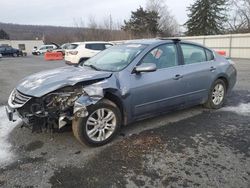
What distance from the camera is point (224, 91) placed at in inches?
237

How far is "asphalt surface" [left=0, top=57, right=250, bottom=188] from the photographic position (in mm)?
3094

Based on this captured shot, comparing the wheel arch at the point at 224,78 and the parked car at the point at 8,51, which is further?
the parked car at the point at 8,51

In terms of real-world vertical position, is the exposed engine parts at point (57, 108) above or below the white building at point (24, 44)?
above

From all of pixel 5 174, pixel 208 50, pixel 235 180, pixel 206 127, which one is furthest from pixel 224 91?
pixel 5 174

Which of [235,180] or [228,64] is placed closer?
[235,180]

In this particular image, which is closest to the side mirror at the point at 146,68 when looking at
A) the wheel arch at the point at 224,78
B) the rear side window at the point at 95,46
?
the wheel arch at the point at 224,78

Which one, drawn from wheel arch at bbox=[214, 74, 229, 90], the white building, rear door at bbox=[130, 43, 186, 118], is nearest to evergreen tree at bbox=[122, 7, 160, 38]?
the white building

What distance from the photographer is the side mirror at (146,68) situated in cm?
424

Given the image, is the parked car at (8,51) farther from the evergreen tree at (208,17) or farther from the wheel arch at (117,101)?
the wheel arch at (117,101)

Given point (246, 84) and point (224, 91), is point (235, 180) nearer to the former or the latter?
point (224, 91)

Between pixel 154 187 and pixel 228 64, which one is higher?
pixel 228 64

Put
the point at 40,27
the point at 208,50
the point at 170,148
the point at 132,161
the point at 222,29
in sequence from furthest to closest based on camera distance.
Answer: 1. the point at 40,27
2. the point at 222,29
3. the point at 208,50
4. the point at 170,148
5. the point at 132,161

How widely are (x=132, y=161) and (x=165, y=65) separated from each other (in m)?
1.96

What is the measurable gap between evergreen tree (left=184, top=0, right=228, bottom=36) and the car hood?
3756 cm
